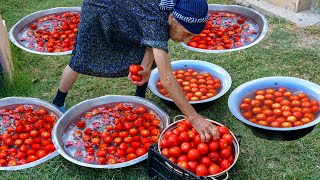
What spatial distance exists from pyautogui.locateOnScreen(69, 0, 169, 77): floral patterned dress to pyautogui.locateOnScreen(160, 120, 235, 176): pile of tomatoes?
596mm

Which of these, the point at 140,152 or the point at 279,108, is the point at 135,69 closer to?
the point at 140,152

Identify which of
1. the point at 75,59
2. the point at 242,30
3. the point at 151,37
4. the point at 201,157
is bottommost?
the point at 242,30

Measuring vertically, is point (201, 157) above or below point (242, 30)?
above

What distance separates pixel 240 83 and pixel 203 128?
143 cm

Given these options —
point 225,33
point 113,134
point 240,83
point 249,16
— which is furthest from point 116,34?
point 249,16

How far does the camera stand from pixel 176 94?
2340 mm

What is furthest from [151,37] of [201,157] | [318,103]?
[318,103]

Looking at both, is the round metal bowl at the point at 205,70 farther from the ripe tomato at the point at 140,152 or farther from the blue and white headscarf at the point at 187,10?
the blue and white headscarf at the point at 187,10

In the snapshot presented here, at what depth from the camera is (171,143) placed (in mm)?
2486

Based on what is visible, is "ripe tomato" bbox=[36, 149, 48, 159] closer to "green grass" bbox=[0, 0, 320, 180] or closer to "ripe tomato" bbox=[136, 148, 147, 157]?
"green grass" bbox=[0, 0, 320, 180]

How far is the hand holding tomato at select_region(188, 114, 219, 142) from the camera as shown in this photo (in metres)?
2.40

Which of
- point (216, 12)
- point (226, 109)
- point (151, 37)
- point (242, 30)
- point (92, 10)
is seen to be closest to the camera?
point (151, 37)

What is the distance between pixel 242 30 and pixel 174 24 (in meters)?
2.34

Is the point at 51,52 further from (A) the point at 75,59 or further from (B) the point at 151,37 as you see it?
(B) the point at 151,37
